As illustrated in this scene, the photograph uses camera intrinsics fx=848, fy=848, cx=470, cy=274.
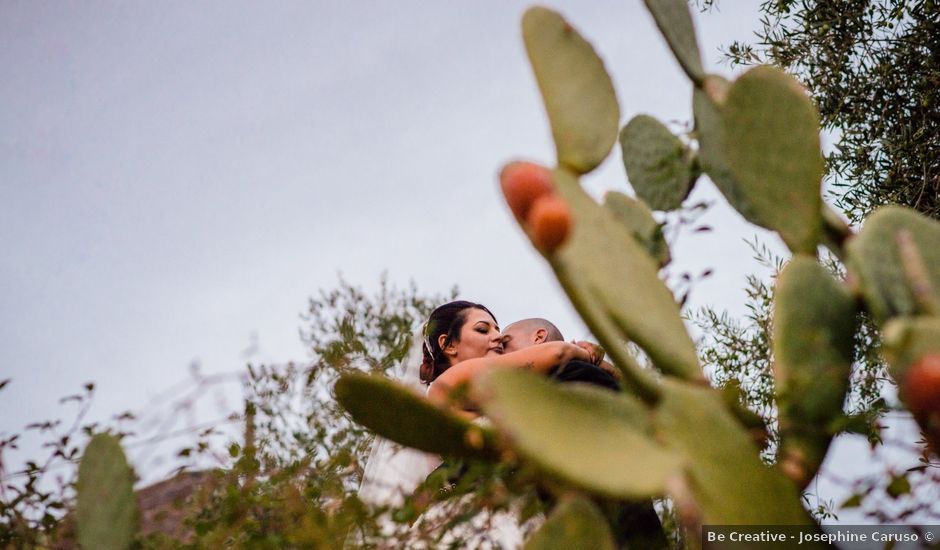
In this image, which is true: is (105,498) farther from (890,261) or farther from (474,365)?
(890,261)

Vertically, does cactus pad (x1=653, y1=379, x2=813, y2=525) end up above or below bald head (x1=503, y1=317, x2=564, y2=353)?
below

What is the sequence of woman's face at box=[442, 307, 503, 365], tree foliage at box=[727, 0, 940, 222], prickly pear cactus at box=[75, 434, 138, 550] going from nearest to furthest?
prickly pear cactus at box=[75, 434, 138, 550], woman's face at box=[442, 307, 503, 365], tree foliage at box=[727, 0, 940, 222]

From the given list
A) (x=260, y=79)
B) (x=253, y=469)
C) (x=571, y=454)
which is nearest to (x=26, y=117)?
(x=260, y=79)

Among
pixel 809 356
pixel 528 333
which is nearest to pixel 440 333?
pixel 528 333

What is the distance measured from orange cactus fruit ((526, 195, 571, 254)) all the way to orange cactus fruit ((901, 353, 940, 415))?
46 centimetres

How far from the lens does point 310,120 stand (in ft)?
19.6

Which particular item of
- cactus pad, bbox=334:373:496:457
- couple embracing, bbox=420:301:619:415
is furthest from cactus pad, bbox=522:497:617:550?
couple embracing, bbox=420:301:619:415

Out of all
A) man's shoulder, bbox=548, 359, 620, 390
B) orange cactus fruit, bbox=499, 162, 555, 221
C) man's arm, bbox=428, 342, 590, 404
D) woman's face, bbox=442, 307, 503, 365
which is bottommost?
man's shoulder, bbox=548, 359, 620, 390

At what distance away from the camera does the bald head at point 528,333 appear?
9.90 ft

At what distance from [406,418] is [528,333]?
1.73 m

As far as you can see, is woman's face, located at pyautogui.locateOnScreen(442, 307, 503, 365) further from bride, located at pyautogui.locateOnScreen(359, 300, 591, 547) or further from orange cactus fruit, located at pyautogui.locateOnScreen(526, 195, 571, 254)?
orange cactus fruit, located at pyautogui.locateOnScreen(526, 195, 571, 254)

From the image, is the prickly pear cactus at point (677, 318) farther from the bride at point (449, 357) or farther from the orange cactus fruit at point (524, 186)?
the bride at point (449, 357)

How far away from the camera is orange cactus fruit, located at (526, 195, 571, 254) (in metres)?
1.15

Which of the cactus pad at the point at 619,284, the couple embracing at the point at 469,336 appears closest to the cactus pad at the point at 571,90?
the cactus pad at the point at 619,284
